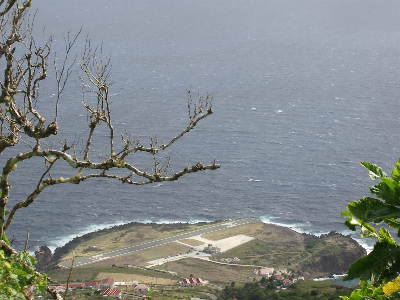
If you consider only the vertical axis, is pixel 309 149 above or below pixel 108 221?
above

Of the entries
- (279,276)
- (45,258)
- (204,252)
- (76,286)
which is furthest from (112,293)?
(279,276)

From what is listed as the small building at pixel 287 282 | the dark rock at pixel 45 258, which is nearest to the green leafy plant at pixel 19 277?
the small building at pixel 287 282

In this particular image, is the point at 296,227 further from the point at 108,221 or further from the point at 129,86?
the point at 129,86

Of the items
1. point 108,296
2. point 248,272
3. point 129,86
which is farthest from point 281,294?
point 129,86

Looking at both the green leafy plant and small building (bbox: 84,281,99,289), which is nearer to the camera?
the green leafy plant

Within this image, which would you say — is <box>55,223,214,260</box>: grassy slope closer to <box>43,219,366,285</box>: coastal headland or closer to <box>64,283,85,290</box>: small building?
<box>43,219,366,285</box>: coastal headland

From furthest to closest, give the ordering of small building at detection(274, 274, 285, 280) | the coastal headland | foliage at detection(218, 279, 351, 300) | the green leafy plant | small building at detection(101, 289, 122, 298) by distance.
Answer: the coastal headland, small building at detection(274, 274, 285, 280), small building at detection(101, 289, 122, 298), foliage at detection(218, 279, 351, 300), the green leafy plant

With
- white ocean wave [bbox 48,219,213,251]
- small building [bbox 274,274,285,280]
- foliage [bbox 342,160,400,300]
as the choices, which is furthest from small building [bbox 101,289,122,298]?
foliage [bbox 342,160,400,300]

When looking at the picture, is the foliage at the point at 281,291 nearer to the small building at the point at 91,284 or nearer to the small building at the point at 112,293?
the small building at the point at 112,293

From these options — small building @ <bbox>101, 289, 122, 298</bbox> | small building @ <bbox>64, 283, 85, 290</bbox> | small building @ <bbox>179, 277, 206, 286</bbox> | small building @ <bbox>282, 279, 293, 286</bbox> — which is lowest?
small building @ <bbox>179, 277, 206, 286</bbox>
